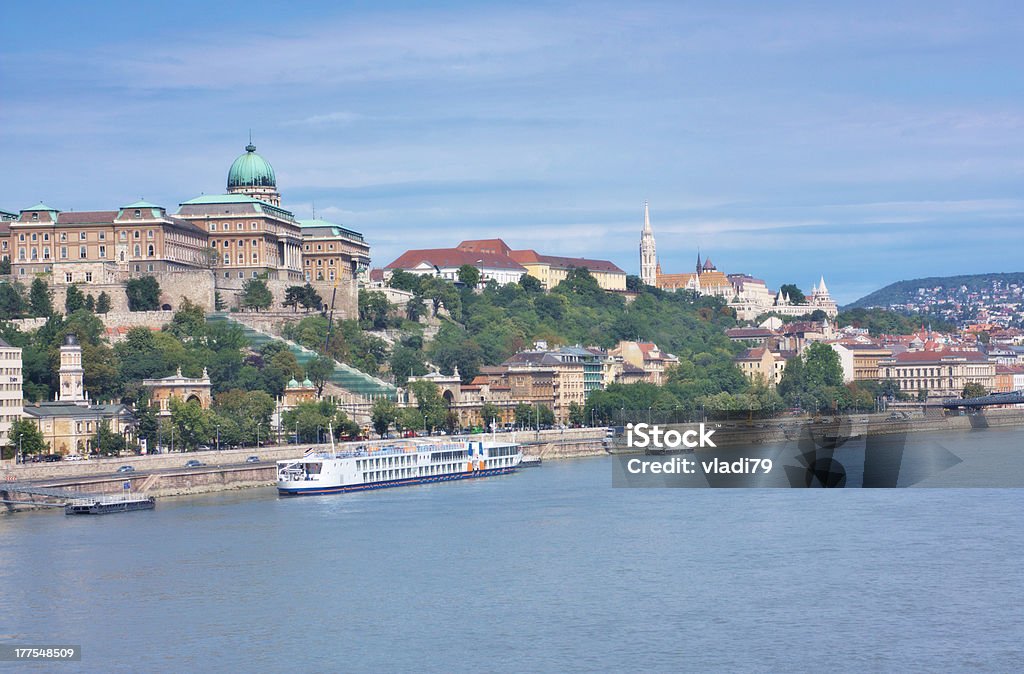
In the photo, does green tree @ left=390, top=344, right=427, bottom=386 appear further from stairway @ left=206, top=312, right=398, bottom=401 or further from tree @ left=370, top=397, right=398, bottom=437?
tree @ left=370, top=397, right=398, bottom=437

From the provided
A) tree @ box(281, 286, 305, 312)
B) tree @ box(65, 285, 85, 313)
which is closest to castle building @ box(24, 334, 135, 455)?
tree @ box(65, 285, 85, 313)

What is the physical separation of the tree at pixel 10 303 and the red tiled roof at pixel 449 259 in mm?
39056

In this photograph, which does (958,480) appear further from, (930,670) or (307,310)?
(307,310)

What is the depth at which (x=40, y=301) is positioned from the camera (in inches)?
2685

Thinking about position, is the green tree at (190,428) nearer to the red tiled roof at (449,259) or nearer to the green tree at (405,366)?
the green tree at (405,366)

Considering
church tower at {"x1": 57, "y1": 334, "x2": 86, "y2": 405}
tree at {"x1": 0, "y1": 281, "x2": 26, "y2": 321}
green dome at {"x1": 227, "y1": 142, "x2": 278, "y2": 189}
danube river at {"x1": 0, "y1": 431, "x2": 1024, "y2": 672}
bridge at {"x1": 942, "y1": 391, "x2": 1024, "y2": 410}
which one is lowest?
danube river at {"x1": 0, "y1": 431, "x2": 1024, "y2": 672}

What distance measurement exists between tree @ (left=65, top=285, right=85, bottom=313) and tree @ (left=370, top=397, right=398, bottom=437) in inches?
488

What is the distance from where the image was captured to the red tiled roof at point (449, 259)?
349 ft

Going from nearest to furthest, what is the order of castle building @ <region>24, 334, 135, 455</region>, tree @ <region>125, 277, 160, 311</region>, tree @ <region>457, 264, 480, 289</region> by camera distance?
castle building @ <region>24, 334, 135, 455</region>
tree @ <region>125, 277, 160, 311</region>
tree @ <region>457, 264, 480, 289</region>

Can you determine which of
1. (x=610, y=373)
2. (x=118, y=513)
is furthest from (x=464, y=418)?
(x=118, y=513)

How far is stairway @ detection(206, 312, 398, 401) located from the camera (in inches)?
2707

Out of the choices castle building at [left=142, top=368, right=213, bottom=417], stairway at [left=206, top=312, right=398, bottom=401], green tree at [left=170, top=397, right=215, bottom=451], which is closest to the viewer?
green tree at [left=170, top=397, right=215, bottom=451]

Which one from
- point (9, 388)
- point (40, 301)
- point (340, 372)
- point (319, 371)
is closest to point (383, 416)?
point (319, 371)

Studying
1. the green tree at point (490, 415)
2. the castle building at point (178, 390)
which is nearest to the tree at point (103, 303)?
the castle building at point (178, 390)
